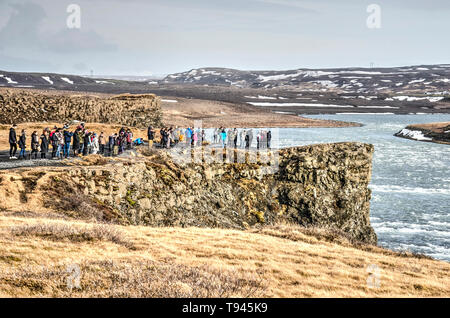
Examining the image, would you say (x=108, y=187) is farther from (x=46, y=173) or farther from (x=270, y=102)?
(x=270, y=102)

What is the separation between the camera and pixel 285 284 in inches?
420

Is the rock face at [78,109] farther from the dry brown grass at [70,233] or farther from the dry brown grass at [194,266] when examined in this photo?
the dry brown grass at [70,233]

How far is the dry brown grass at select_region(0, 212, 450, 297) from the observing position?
30.2 feet

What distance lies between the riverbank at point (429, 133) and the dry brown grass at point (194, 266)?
230 ft

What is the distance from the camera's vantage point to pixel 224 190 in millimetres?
27672

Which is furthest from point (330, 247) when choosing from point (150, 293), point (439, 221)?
point (439, 221)

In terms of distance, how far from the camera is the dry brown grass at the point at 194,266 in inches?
363

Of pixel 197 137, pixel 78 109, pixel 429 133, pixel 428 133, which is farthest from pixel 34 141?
pixel 429 133

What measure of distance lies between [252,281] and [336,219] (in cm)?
2200

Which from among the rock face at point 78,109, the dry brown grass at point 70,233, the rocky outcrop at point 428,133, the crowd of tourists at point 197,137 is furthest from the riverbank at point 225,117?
the dry brown grass at point 70,233

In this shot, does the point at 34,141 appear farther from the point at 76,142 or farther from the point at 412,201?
the point at 412,201

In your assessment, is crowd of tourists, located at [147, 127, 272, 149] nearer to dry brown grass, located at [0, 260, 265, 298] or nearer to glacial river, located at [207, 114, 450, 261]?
glacial river, located at [207, 114, 450, 261]
